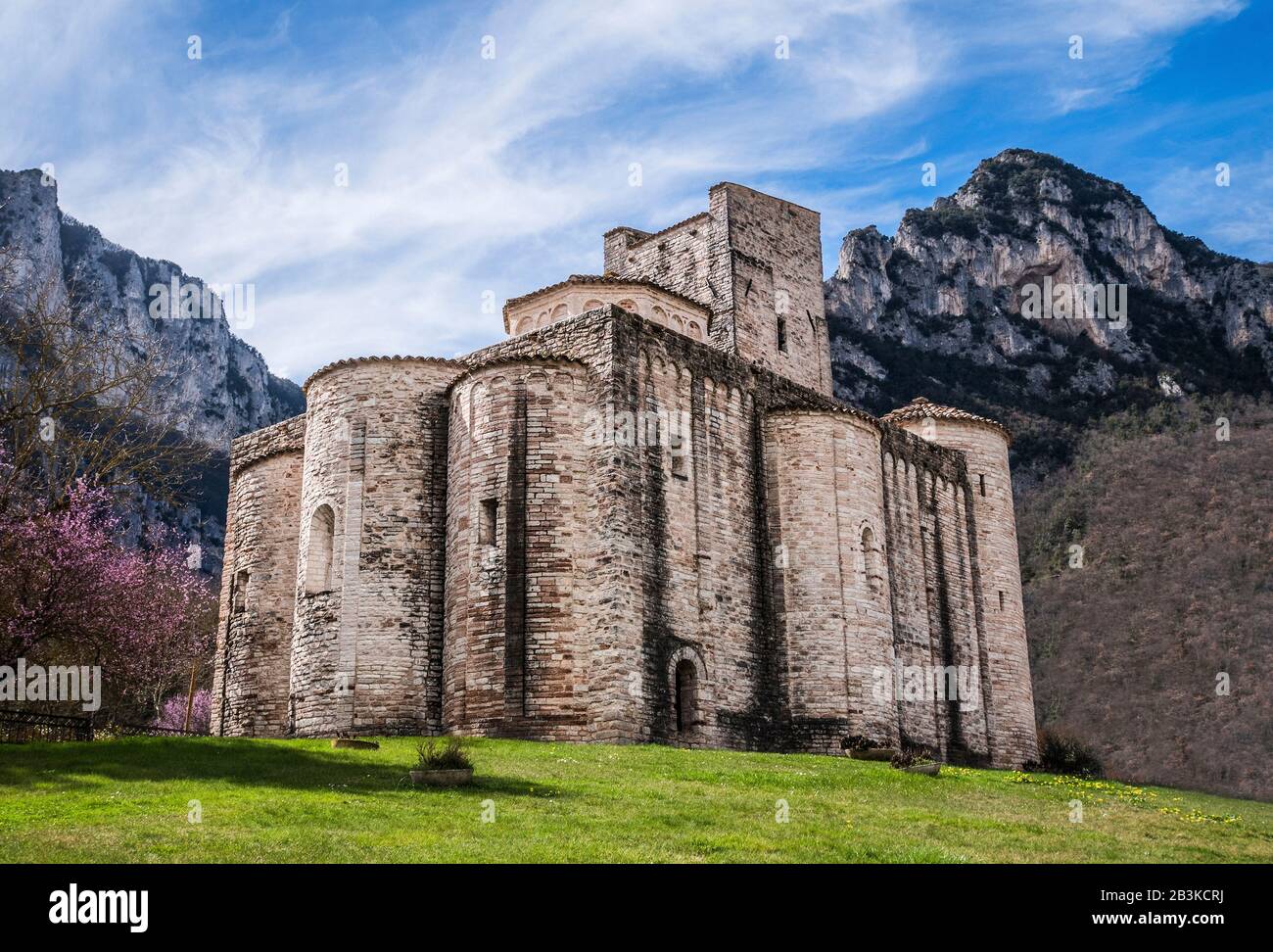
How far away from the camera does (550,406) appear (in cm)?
2852

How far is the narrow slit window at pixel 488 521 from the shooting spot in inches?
1099

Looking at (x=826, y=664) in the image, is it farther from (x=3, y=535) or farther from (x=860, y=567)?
(x=3, y=535)

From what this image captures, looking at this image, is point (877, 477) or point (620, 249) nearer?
point (877, 477)

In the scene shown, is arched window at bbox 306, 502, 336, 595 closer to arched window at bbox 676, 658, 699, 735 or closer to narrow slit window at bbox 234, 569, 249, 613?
narrow slit window at bbox 234, 569, 249, 613

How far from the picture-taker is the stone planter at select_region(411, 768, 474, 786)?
18375mm

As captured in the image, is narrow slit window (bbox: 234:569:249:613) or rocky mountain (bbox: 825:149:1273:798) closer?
narrow slit window (bbox: 234:569:249:613)

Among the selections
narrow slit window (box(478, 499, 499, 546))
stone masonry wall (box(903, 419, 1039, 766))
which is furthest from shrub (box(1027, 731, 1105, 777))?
narrow slit window (box(478, 499, 499, 546))

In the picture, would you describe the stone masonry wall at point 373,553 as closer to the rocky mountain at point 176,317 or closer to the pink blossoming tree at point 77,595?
the pink blossoming tree at point 77,595

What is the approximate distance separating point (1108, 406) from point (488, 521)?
88.1 meters

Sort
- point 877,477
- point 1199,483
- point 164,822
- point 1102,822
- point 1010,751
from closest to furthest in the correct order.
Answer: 1. point 164,822
2. point 1102,822
3. point 877,477
4. point 1010,751
5. point 1199,483

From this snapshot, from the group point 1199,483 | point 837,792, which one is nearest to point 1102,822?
point 837,792

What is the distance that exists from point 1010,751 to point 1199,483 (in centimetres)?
5546

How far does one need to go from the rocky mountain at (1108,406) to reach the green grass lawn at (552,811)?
39445mm

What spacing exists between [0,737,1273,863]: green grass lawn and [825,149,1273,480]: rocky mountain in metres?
81.7
